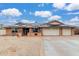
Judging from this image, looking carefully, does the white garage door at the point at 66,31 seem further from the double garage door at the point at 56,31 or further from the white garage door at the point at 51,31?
the white garage door at the point at 51,31

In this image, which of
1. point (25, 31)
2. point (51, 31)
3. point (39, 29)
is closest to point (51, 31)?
point (51, 31)

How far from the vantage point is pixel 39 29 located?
11.6 feet

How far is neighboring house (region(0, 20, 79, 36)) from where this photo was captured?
11.5ft

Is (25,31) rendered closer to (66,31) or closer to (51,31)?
(51,31)

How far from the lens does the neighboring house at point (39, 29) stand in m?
3.50

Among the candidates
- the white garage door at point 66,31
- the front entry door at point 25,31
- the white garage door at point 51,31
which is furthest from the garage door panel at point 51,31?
the front entry door at point 25,31

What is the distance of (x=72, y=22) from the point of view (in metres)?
3.50

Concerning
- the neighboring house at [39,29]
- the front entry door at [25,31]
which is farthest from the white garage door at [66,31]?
the front entry door at [25,31]

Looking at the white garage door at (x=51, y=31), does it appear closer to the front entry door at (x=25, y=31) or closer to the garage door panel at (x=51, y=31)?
the garage door panel at (x=51, y=31)

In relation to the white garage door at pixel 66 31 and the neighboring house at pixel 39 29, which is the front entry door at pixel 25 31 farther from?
the white garage door at pixel 66 31

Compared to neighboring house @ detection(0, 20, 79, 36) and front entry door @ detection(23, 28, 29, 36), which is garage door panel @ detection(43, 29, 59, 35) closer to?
neighboring house @ detection(0, 20, 79, 36)

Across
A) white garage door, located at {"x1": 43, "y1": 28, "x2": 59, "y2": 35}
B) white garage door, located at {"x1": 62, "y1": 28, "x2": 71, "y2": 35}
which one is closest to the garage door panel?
white garage door, located at {"x1": 43, "y1": 28, "x2": 59, "y2": 35}

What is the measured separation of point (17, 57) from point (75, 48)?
0.95 metres

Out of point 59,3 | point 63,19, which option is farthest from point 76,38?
point 59,3
